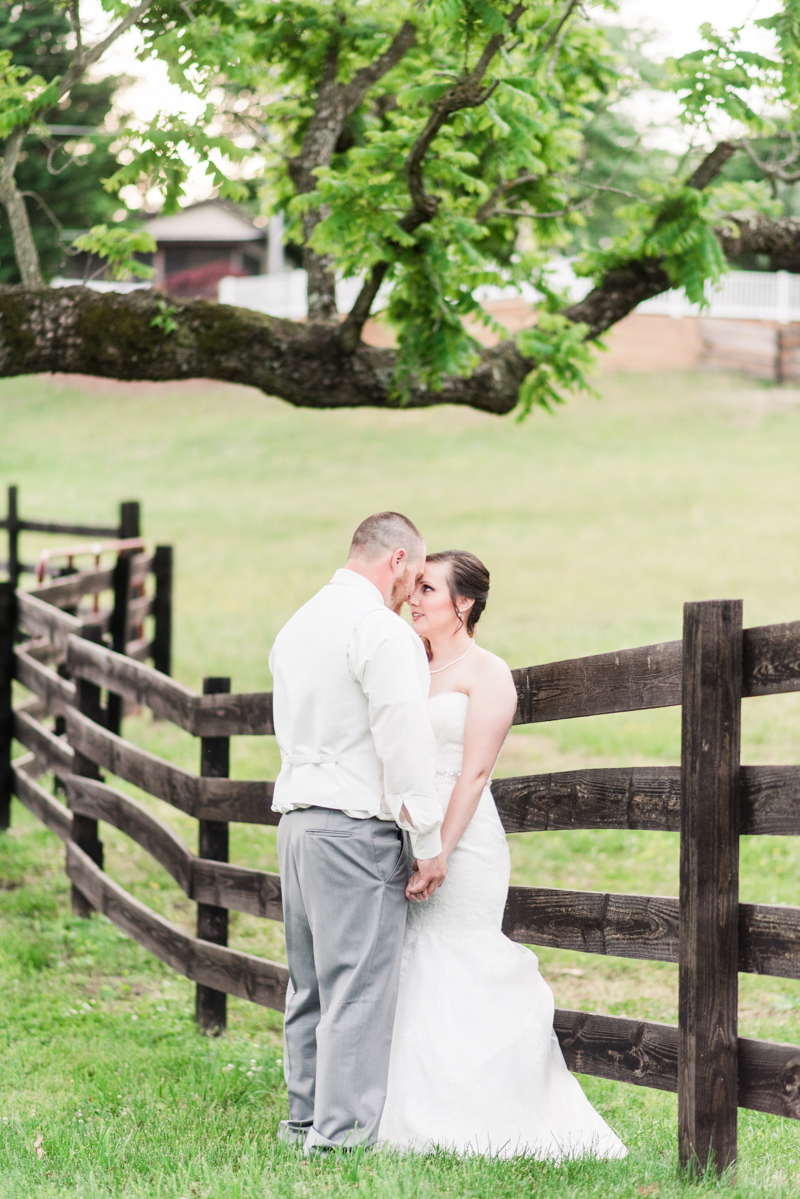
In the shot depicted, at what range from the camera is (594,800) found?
3494mm

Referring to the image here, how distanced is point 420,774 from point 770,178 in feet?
19.0

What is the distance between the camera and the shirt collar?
11.6ft

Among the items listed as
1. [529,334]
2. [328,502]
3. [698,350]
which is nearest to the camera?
[529,334]

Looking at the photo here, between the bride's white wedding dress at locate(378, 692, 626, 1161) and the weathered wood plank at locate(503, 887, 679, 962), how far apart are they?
15cm

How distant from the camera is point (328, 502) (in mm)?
26469

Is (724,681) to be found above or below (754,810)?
above

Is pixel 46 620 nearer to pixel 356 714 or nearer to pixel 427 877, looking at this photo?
pixel 356 714

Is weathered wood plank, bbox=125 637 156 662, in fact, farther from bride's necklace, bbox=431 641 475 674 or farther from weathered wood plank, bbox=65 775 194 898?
bride's necklace, bbox=431 641 475 674

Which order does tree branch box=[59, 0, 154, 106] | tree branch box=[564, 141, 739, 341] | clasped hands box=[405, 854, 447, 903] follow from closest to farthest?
clasped hands box=[405, 854, 447, 903], tree branch box=[59, 0, 154, 106], tree branch box=[564, 141, 739, 341]

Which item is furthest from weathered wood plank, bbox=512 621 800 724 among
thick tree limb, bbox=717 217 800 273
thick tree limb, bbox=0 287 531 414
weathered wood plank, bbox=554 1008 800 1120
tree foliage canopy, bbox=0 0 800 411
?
thick tree limb, bbox=717 217 800 273

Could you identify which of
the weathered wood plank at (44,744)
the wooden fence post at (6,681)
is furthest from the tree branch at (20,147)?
the weathered wood plank at (44,744)

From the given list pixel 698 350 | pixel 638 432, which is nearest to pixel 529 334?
pixel 638 432

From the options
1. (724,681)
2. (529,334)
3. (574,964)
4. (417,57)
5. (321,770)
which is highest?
(417,57)

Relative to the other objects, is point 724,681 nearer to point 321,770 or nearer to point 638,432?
point 321,770
